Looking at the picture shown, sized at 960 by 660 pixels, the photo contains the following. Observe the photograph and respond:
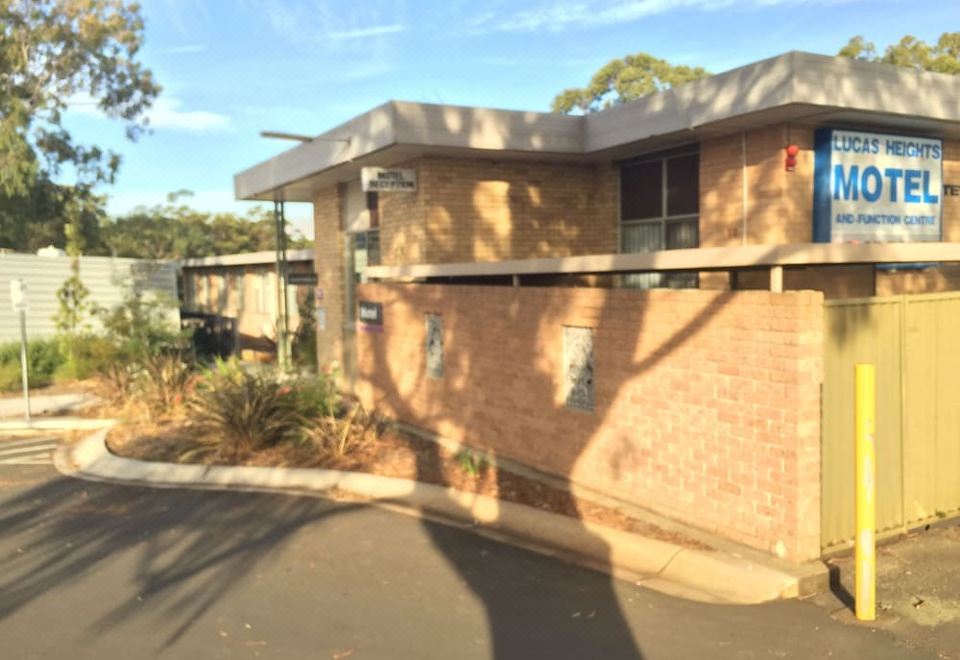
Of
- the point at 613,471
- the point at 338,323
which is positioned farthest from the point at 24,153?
the point at 613,471

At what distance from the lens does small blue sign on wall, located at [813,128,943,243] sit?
34.0 feet

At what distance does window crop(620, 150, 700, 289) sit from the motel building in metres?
0.04

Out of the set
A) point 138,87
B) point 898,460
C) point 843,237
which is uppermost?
point 138,87

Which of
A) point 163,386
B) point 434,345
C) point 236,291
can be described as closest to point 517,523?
point 434,345

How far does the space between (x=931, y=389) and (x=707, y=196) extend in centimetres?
490

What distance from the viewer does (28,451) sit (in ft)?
41.1

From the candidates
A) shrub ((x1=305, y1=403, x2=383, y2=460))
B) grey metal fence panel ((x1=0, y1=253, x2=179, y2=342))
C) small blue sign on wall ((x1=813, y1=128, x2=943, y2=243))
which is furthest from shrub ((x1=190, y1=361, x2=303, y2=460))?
grey metal fence panel ((x1=0, y1=253, x2=179, y2=342))

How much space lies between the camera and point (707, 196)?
11.2 meters

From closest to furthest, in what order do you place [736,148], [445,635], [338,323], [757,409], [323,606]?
1. [445,635]
2. [323,606]
3. [757,409]
4. [736,148]
5. [338,323]

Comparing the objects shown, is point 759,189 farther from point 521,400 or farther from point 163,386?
point 163,386

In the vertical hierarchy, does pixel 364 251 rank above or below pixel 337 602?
above

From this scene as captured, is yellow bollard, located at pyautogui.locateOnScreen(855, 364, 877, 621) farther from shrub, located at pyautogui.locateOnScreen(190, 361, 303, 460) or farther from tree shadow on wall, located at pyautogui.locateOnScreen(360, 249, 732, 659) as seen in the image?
shrub, located at pyautogui.locateOnScreen(190, 361, 303, 460)

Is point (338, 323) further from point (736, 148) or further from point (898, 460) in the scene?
point (898, 460)

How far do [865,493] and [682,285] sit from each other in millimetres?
6758
